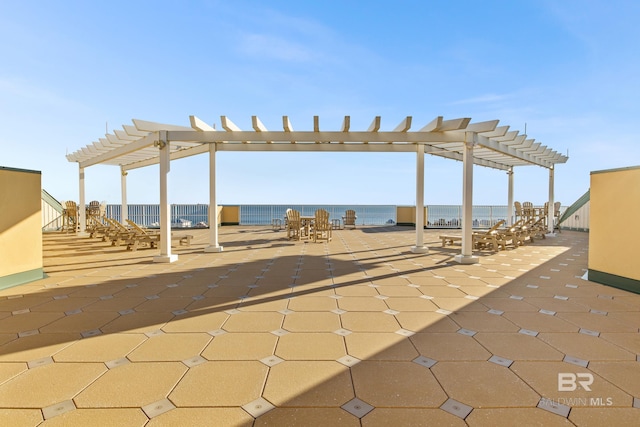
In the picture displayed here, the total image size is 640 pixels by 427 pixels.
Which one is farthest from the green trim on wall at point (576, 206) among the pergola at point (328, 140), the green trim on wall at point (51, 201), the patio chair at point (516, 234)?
the green trim on wall at point (51, 201)

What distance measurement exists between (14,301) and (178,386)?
11.3 feet

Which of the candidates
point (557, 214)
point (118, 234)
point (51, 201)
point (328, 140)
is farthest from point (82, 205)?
point (557, 214)

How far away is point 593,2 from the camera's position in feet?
20.9

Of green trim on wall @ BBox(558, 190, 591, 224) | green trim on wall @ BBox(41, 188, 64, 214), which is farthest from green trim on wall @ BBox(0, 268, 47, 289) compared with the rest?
green trim on wall @ BBox(558, 190, 591, 224)

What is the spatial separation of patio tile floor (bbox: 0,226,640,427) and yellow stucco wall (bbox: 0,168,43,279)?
1.41ft

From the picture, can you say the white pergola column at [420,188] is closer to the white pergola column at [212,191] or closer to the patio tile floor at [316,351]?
the patio tile floor at [316,351]

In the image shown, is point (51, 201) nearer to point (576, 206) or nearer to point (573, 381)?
point (573, 381)

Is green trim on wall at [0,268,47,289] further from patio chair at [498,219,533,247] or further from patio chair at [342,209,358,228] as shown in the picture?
patio chair at [342,209,358,228]

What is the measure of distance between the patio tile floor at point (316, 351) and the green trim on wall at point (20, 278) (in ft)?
0.65

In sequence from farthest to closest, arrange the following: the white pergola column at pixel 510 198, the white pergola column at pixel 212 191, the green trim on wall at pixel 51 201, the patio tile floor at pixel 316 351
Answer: the green trim on wall at pixel 51 201, the white pergola column at pixel 510 198, the white pergola column at pixel 212 191, the patio tile floor at pixel 316 351

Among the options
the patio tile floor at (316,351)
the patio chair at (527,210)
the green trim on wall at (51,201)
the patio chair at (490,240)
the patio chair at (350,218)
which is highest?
the green trim on wall at (51,201)

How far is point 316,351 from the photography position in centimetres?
240

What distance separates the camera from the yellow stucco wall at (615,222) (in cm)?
423

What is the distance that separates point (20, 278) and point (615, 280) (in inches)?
348
